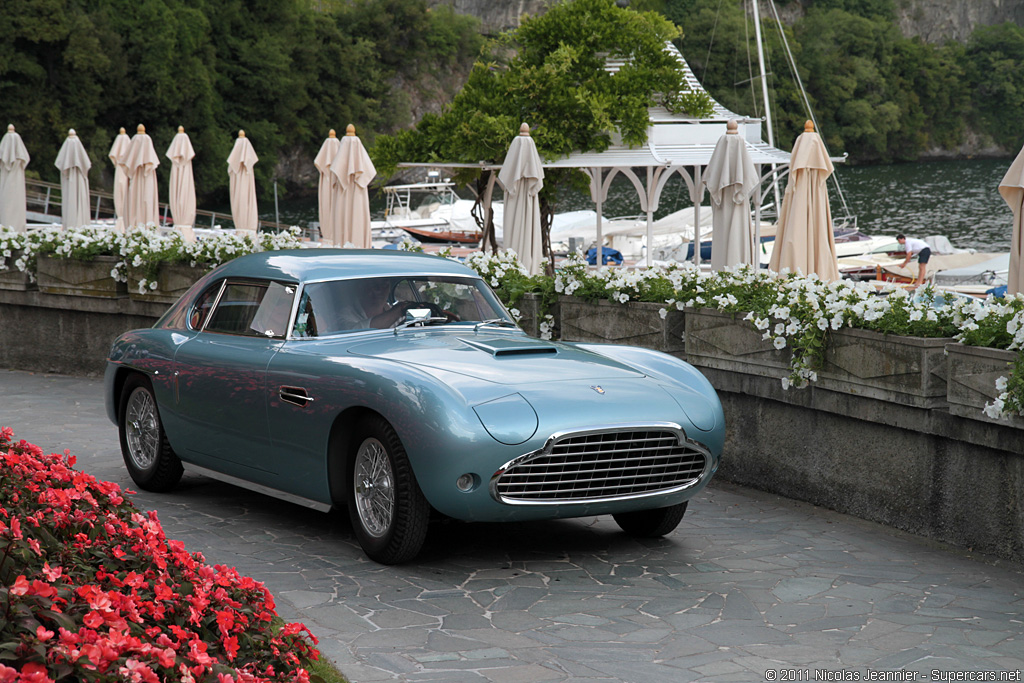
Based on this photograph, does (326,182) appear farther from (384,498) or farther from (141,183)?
(384,498)

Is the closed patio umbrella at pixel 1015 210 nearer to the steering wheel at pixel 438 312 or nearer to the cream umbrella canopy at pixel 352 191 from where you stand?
the steering wheel at pixel 438 312

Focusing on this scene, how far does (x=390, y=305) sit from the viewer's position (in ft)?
22.8

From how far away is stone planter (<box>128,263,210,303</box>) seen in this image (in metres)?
12.9

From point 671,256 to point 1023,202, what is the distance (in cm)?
2850

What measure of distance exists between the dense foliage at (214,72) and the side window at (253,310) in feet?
184

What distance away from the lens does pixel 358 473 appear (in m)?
6.09

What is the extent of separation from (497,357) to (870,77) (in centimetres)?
11005

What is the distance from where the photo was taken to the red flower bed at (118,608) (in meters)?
2.67

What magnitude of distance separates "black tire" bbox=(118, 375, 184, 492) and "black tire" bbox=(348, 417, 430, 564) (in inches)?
77.2

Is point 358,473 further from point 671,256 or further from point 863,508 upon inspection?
point 671,256

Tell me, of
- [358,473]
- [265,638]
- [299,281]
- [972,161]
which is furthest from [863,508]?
[972,161]

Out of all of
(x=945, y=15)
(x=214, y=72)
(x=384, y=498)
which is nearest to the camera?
(x=384, y=498)

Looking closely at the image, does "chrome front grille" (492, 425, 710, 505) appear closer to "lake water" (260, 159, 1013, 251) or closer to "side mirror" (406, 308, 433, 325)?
"side mirror" (406, 308, 433, 325)

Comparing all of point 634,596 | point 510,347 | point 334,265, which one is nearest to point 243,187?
point 334,265
